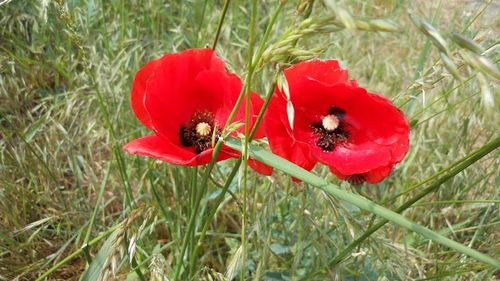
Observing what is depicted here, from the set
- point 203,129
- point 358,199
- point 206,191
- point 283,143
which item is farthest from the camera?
point 206,191

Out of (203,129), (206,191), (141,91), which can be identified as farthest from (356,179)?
(206,191)

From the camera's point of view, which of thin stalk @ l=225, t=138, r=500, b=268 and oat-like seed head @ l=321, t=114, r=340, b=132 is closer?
thin stalk @ l=225, t=138, r=500, b=268

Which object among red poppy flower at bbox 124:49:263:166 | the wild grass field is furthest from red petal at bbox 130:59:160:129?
the wild grass field

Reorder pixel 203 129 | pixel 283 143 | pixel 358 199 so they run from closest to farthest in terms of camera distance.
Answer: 1. pixel 358 199
2. pixel 283 143
3. pixel 203 129

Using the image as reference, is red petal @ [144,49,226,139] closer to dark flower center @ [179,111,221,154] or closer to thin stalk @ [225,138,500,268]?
dark flower center @ [179,111,221,154]

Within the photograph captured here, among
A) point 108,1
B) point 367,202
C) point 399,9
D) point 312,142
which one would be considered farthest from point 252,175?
point 399,9

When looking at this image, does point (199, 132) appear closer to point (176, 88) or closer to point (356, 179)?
point (176, 88)

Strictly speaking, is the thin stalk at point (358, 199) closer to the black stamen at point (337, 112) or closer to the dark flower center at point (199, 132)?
the dark flower center at point (199, 132)
